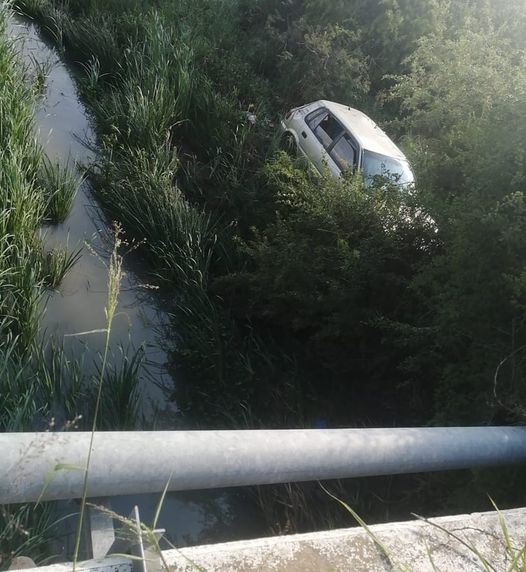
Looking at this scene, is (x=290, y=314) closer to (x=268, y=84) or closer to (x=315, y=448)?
(x=315, y=448)

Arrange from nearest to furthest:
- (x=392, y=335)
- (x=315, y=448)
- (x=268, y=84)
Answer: (x=315, y=448) → (x=392, y=335) → (x=268, y=84)

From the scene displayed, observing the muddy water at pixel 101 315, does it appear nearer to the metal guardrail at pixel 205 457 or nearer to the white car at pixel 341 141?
the metal guardrail at pixel 205 457

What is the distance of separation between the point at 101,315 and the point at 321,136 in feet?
14.5

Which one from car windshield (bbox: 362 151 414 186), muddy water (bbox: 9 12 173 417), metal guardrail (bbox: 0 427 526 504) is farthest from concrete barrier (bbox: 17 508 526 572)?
car windshield (bbox: 362 151 414 186)

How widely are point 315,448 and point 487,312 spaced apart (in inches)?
Result: 95.6

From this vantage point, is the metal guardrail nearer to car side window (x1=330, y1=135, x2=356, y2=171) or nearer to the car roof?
car side window (x1=330, y1=135, x2=356, y2=171)

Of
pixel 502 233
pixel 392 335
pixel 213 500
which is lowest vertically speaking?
pixel 213 500

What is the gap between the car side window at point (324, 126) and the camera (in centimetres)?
895

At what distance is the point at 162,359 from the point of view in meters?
5.93

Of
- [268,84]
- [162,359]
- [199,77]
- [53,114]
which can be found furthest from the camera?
[268,84]

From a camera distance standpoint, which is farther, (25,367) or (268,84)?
(268,84)

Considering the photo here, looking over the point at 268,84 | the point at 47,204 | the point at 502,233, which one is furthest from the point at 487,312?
the point at 268,84

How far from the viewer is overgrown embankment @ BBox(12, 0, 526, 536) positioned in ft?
14.0

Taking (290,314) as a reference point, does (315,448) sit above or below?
above
